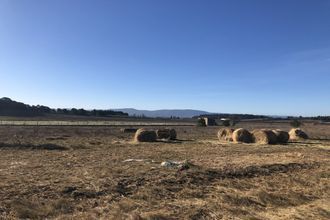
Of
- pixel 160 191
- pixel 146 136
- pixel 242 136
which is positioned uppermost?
pixel 242 136

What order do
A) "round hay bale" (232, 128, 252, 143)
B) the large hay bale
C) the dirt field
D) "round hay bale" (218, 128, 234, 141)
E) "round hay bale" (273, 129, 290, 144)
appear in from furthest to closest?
the large hay bale < "round hay bale" (218, 128, 234, 141) < "round hay bale" (232, 128, 252, 143) < "round hay bale" (273, 129, 290, 144) < the dirt field

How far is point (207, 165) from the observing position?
1780 cm

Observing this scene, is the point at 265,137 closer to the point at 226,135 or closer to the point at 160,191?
the point at 226,135

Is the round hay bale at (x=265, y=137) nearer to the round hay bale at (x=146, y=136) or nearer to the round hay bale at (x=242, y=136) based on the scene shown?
the round hay bale at (x=242, y=136)

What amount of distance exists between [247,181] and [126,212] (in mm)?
5633

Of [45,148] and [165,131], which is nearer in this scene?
[45,148]

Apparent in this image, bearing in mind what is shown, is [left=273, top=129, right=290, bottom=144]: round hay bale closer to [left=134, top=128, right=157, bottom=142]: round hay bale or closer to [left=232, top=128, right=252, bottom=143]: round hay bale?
[left=232, top=128, right=252, bottom=143]: round hay bale

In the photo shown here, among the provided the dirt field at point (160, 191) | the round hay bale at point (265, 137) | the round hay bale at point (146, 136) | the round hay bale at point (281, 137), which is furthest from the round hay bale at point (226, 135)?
the dirt field at point (160, 191)

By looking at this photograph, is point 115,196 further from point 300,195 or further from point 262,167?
point 262,167

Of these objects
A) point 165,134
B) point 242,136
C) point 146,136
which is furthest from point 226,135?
point 146,136

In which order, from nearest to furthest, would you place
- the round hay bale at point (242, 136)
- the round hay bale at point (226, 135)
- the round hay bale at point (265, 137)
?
1. the round hay bale at point (265, 137)
2. the round hay bale at point (242, 136)
3. the round hay bale at point (226, 135)

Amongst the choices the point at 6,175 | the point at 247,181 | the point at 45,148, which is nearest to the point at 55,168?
the point at 6,175

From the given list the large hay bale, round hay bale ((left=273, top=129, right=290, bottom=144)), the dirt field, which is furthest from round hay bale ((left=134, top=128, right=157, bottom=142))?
the dirt field

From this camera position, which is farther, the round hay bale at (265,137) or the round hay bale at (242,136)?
the round hay bale at (242,136)
